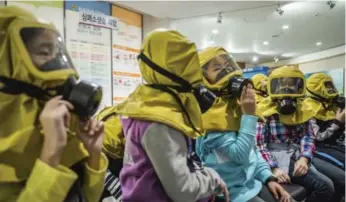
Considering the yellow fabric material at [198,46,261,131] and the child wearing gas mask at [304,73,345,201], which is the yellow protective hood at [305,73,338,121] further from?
the yellow fabric material at [198,46,261,131]

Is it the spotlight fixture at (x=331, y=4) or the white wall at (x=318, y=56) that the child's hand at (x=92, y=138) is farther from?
the white wall at (x=318, y=56)

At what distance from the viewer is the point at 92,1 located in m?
3.49

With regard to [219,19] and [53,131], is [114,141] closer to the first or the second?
[53,131]

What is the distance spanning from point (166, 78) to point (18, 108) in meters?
0.52

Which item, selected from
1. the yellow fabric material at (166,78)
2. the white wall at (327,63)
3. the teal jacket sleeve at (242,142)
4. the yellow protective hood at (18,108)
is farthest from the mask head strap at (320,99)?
the white wall at (327,63)

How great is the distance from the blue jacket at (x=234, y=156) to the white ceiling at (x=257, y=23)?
1.46 meters

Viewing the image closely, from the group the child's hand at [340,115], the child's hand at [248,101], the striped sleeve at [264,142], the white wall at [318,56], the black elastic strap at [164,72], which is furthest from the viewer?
the white wall at [318,56]

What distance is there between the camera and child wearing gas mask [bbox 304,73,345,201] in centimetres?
233

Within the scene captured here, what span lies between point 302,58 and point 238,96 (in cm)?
588

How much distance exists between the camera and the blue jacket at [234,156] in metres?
1.41

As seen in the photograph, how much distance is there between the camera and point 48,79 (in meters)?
0.76

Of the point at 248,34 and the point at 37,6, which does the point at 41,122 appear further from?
the point at 248,34

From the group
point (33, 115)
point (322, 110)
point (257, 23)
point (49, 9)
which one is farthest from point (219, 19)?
point (33, 115)

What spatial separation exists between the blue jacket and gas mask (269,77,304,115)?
74 cm
